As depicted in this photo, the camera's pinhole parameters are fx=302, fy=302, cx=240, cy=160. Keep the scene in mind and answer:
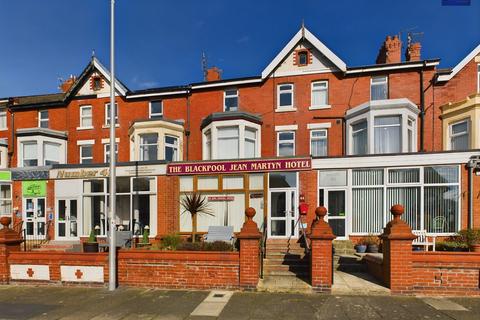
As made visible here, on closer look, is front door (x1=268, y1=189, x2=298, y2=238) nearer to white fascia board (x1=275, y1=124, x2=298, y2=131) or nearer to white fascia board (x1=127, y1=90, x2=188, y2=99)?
white fascia board (x1=275, y1=124, x2=298, y2=131)

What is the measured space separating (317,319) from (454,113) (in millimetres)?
13614

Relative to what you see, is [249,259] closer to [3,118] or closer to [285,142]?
[285,142]

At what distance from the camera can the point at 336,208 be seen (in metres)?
13.3

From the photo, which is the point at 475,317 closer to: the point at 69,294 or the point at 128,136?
the point at 69,294

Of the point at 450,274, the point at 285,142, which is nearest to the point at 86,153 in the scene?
the point at 285,142

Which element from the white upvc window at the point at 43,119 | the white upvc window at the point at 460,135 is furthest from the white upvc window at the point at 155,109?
the white upvc window at the point at 460,135

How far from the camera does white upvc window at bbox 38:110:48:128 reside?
807 inches

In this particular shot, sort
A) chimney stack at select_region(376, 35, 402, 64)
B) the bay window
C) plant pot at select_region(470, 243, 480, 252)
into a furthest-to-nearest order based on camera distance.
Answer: chimney stack at select_region(376, 35, 402, 64) → the bay window → plant pot at select_region(470, 243, 480, 252)

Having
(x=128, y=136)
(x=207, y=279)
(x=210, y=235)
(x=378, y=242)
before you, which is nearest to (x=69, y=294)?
(x=207, y=279)

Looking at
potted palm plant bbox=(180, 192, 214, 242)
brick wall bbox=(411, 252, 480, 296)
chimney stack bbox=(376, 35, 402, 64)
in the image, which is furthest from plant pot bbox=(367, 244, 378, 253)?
chimney stack bbox=(376, 35, 402, 64)

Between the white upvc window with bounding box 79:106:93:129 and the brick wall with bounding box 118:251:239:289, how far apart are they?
Answer: 14.0 meters

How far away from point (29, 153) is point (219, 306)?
17.7 meters

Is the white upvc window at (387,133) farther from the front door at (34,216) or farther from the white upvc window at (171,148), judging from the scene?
the front door at (34,216)

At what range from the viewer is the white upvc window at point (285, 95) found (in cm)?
1717
